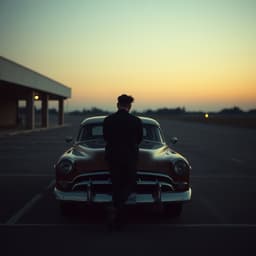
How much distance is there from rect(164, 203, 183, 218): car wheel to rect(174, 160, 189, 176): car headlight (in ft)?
1.77

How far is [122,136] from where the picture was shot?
5.92m

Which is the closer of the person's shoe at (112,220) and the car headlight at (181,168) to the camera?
the person's shoe at (112,220)

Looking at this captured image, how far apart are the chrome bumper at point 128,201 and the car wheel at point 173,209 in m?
0.36

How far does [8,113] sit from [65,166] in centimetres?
4859

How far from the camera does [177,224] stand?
6.17 metres

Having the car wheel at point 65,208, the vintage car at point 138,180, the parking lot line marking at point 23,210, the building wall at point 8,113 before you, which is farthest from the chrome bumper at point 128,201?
the building wall at point 8,113

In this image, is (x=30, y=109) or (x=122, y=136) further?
(x=30, y=109)

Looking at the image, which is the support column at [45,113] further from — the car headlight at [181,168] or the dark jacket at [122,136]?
the dark jacket at [122,136]

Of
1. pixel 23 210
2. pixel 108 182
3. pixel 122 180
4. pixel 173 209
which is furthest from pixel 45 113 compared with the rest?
pixel 122 180

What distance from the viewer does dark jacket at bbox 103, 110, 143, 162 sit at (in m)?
5.84

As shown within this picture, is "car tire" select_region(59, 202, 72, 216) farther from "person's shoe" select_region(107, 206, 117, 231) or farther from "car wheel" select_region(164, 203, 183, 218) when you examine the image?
"car wheel" select_region(164, 203, 183, 218)

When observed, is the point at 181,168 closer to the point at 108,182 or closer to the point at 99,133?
the point at 108,182

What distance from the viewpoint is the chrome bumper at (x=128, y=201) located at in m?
5.85

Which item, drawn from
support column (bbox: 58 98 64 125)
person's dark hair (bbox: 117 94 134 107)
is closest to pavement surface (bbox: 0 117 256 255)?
person's dark hair (bbox: 117 94 134 107)
